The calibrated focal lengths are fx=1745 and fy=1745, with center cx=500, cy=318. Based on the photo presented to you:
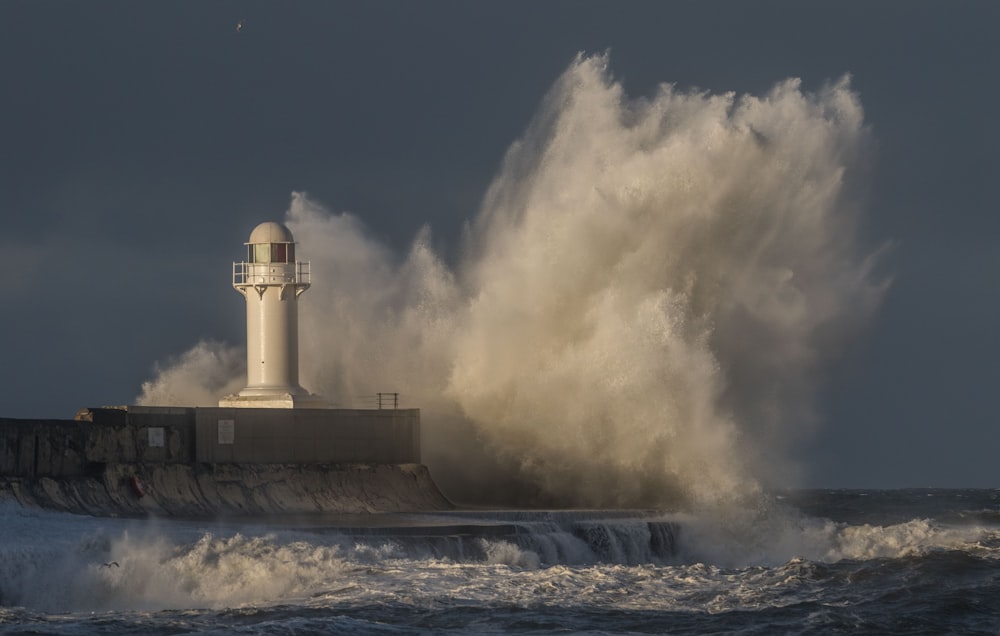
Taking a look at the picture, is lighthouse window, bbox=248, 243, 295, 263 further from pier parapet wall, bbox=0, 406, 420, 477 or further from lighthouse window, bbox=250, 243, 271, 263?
pier parapet wall, bbox=0, 406, 420, 477

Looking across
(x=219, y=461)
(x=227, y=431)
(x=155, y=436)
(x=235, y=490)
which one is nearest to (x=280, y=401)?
(x=227, y=431)

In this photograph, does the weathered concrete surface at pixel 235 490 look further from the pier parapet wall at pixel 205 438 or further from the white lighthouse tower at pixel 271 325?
the white lighthouse tower at pixel 271 325

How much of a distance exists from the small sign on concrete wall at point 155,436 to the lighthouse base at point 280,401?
3100 mm

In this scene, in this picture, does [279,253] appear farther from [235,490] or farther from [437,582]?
[437,582]

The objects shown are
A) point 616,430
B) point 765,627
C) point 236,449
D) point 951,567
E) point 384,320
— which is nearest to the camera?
point 765,627

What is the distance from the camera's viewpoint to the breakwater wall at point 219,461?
21.0 m

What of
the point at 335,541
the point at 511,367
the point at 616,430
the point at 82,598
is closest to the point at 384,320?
the point at 511,367

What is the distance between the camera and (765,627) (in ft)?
56.9

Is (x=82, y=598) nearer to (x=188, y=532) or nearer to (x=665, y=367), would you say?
(x=188, y=532)

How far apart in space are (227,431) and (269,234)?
4.21 metres

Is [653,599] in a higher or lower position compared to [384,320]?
lower

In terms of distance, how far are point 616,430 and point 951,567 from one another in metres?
6.61

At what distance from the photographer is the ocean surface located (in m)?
17.1

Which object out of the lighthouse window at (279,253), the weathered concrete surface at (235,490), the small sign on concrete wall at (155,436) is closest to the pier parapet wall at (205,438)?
the small sign on concrete wall at (155,436)
